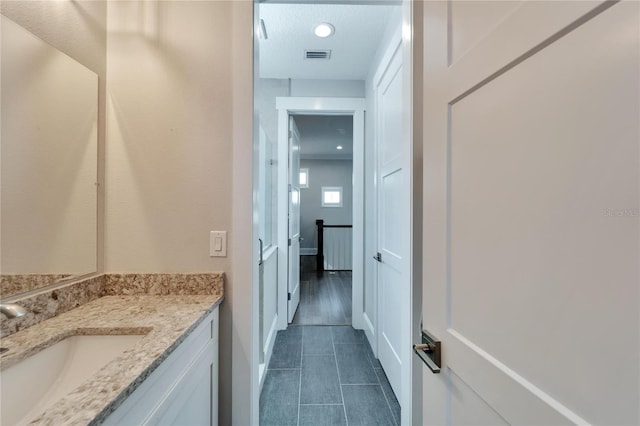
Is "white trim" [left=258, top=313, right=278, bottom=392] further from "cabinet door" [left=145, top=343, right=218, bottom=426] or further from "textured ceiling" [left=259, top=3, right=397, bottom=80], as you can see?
"textured ceiling" [left=259, top=3, right=397, bottom=80]

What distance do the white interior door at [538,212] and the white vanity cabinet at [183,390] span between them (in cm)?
78

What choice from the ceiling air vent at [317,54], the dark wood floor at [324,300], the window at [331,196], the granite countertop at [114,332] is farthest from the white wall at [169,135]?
the window at [331,196]

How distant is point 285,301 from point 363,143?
187 cm

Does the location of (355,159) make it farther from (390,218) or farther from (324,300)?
(324,300)

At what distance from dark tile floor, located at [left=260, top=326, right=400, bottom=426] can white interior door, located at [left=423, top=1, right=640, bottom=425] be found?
1158mm

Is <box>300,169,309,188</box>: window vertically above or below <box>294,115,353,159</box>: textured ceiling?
below

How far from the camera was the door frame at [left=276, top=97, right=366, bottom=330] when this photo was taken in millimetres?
2846

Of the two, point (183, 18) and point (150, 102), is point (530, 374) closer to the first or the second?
point (150, 102)

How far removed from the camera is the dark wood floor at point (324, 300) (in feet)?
10.6

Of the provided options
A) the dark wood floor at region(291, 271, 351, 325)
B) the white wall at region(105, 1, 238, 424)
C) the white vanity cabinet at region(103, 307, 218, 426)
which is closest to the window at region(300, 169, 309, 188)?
the dark wood floor at region(291, 271, 351, 325)

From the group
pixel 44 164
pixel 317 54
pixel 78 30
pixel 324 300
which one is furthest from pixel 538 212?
pixel 324 300

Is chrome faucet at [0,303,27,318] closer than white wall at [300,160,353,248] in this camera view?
Yes

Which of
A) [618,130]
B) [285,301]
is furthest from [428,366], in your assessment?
[285,301]

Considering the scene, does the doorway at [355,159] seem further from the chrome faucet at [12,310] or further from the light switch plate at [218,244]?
the chrome faucet at [12,310]
